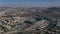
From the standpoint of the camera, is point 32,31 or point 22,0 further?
point 22,0

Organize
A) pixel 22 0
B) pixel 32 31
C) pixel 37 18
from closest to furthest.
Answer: pixel 32 31 < pixel 37 18 < pixel 22 0

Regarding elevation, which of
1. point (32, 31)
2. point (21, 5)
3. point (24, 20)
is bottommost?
point (32, 31)

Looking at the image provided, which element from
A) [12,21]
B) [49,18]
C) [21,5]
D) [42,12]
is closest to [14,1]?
[21,5]

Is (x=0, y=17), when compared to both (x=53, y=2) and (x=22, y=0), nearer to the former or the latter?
(x=22, y=0)

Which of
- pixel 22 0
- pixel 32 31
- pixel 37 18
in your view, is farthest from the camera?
pixel 22 0

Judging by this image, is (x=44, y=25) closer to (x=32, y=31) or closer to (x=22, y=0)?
(x=32, y=31)

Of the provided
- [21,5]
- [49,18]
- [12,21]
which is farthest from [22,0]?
[49,18]

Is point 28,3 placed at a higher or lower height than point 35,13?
higher
